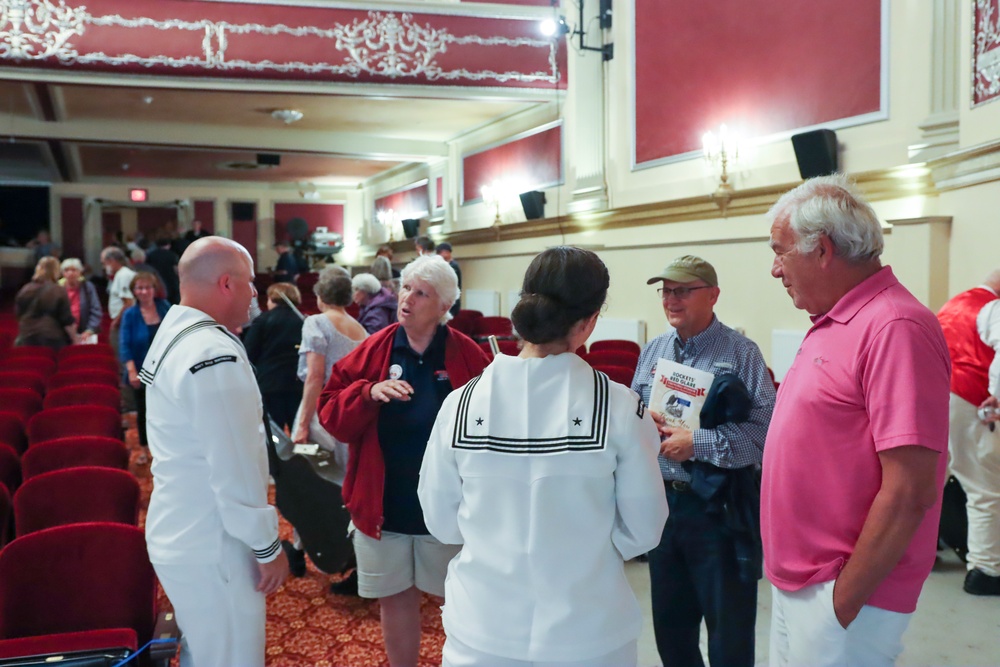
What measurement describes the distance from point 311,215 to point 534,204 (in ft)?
31.7

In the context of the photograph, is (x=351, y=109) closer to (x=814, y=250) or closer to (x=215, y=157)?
(x=215, y=157)

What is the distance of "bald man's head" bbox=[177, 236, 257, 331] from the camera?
195cm

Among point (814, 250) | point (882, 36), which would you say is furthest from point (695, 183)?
point (814, 250)

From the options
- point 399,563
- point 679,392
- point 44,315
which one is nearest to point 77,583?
point 399,563

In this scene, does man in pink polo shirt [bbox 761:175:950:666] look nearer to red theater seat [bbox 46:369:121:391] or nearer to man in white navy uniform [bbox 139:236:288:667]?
man in white navy uniform [bbox 139:236:288:667]

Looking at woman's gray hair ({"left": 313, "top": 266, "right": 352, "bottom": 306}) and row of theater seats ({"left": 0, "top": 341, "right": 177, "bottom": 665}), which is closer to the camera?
row of theater seats ({"left": 0, "top": 341, "right": 177, "bottom": 665})

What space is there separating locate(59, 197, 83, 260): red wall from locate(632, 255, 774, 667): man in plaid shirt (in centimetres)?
1808

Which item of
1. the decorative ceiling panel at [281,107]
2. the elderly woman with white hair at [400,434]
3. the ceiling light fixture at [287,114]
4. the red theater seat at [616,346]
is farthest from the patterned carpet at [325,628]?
the ceiling light fixture at [287,114]

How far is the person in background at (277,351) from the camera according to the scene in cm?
442

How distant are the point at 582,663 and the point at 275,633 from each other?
203cm

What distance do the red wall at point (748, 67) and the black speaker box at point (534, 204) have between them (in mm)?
1955

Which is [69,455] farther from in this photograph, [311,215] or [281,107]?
[311,215]

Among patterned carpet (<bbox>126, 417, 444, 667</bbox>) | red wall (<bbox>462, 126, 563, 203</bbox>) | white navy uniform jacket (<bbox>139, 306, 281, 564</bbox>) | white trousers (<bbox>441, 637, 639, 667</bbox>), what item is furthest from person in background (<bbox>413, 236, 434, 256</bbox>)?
white trousers (<bbox>441, 637, 639, 667</bbox>)

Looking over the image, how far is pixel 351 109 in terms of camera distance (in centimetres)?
1066
